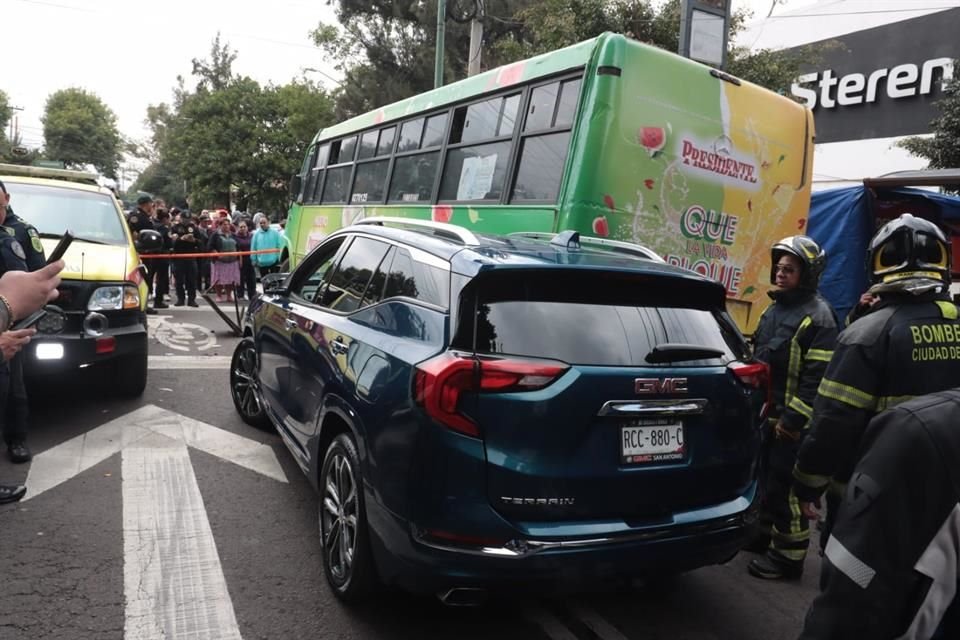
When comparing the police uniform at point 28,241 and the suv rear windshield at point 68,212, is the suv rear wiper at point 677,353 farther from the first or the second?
the suv rear windshield at point 68,212

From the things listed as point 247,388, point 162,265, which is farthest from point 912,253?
point 162,265

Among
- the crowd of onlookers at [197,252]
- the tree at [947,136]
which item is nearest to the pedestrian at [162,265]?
the crowd of onlookers at [197,252]

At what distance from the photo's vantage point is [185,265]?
1356 cm

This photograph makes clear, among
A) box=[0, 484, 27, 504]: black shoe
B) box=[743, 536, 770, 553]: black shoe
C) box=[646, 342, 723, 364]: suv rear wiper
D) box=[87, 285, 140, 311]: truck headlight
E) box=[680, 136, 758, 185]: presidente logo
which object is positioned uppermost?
box=[680, 136, 758, 185]: presidente logo

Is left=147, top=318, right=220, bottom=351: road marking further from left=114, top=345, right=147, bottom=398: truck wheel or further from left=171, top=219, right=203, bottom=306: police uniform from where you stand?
left=114, top=345, right=147, bottom=398: truck wheel

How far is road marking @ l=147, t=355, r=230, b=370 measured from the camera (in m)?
8.00

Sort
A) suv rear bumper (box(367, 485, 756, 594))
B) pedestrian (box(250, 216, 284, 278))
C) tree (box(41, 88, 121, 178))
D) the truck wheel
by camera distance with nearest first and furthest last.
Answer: suv rear bumper (box(367, 485, 756, 594)) → the truck wheel → pedestrian (box(250, 216, 284, 278)) → tree (box(41, 88, 121, 178))

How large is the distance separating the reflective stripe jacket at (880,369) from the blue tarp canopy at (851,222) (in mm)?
7201

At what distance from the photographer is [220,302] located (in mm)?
14406

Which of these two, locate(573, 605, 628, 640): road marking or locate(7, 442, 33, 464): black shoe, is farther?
locate(7, 442, 33, 464): black shoe

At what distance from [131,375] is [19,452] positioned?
165 centimetres

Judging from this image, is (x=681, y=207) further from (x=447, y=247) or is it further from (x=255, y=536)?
(x=255, y=536)

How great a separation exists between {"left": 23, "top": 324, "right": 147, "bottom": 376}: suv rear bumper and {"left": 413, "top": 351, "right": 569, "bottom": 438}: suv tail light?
161 inches

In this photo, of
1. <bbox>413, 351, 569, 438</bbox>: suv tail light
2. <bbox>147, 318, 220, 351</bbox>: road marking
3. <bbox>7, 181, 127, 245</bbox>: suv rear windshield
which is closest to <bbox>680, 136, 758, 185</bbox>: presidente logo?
<bbox>413, 351, 569, 438</bbox>: suv tail light
